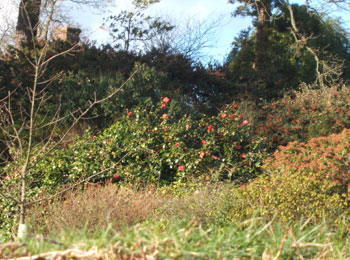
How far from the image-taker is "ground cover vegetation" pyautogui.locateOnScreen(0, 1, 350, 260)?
98.7 inches

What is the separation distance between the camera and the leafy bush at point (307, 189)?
4910 millimetres

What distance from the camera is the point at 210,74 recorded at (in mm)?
13961

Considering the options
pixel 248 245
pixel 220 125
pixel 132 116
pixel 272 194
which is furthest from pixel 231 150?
pixel 248 245

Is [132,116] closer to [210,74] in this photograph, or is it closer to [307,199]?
[307,199]

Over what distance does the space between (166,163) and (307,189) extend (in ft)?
10.5

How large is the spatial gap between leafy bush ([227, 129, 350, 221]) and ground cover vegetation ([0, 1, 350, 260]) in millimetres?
22

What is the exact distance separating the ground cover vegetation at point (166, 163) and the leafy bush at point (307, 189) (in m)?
0.02

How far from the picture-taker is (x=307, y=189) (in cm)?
515

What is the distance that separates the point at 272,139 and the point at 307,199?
576cm

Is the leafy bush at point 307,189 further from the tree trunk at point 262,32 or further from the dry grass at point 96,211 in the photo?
the tree trunk at point 262,32

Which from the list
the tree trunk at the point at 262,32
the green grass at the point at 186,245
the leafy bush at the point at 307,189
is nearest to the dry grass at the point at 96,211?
the leafy bush at the point at 307,189

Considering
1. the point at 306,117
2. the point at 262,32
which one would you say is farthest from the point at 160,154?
the point at 262,32

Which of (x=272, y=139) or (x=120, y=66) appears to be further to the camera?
(x=120, y=66)

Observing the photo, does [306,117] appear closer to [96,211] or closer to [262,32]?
[262,32]
